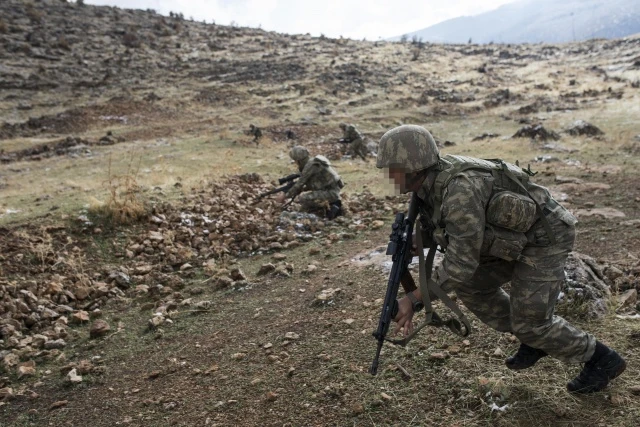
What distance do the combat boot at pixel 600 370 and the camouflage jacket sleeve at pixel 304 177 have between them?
17.3 feet

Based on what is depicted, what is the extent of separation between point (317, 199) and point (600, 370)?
17.0 ft

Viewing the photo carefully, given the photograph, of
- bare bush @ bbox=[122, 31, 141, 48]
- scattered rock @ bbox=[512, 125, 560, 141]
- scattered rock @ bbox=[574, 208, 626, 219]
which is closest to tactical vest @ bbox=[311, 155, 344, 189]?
scattered rock @ bbox=[574, 208, 626, 219]

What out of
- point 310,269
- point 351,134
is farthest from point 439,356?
point 351,134

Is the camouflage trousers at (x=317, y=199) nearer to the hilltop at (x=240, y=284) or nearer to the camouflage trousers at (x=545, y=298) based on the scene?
the hilltop at (x=240, y=284)

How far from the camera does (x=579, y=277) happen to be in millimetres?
3504

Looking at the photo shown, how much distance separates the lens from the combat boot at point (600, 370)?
2393 mm

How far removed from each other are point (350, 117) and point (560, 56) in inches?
966

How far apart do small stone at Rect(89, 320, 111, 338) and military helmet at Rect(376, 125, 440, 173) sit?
128 inches

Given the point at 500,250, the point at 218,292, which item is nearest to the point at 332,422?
the point at 500,250

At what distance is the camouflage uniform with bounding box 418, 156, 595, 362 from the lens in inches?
84.1

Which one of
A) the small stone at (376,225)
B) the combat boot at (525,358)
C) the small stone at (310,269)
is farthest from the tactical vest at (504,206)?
the small stone at (376,225)

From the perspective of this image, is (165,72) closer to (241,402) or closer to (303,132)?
(303,132)

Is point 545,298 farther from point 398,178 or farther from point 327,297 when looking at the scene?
point 327,297

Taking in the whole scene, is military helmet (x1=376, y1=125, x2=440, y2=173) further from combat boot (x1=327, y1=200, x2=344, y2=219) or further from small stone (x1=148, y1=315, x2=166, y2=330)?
combat boot (x1=327, y1=200, x2=344, y2=219)
